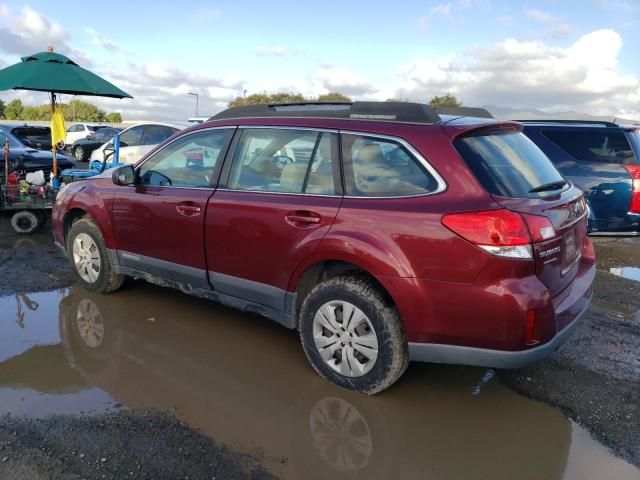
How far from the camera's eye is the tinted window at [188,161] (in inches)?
163

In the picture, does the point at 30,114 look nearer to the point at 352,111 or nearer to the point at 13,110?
the point at 13,110

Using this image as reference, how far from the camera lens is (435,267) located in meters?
2.94

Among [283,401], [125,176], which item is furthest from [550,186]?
[125,176]

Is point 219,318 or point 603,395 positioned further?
point 219,318

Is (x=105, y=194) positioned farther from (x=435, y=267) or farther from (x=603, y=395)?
(x=603, y=395)

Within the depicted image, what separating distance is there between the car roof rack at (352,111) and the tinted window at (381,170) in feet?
0.64

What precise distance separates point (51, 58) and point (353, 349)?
7218 mm

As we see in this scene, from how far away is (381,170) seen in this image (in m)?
3.27

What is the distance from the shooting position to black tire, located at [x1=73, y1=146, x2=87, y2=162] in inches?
822

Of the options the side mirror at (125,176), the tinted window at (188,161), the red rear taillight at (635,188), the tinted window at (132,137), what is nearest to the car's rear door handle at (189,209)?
the tinted window at (188,161)

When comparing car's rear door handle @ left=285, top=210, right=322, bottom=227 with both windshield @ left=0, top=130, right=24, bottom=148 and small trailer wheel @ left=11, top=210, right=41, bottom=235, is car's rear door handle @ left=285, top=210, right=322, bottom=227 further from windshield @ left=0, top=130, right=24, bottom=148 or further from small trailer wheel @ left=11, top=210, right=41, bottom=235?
windshield @ left=0, top=130, right=24, bottom=148

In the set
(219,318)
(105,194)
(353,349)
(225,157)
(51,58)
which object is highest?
(51,58)

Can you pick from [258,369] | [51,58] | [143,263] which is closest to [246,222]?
[258,369]

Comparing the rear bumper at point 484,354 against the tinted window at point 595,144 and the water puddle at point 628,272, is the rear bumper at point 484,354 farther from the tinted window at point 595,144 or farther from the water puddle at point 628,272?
the tinted window at point 595,144
